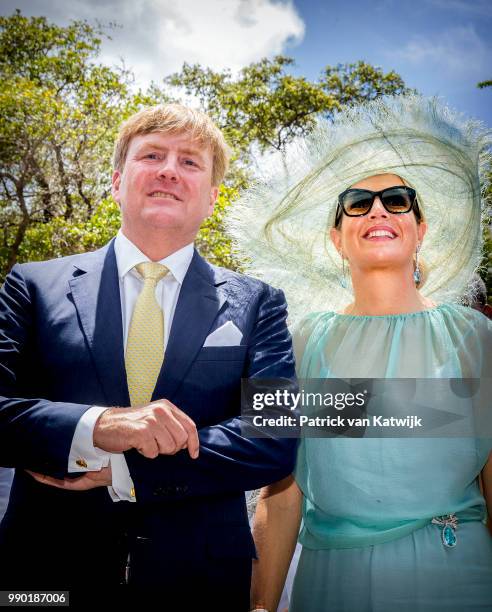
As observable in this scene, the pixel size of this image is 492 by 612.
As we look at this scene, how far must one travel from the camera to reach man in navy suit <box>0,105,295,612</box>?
168 cm

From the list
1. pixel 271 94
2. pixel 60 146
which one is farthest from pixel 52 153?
pixel 271 94

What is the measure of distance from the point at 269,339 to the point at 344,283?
0.90 meters

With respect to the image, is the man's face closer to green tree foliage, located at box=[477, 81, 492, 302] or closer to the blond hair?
the blond hair

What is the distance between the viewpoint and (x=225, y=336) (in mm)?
1983

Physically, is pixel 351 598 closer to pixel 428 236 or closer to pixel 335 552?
pixel 335 552

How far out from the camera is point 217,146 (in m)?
2.35

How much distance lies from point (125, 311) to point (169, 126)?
0.77 metres

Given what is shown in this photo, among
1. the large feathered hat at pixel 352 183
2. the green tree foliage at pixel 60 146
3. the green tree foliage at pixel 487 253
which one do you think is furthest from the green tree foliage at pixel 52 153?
the large feathered hat at pixel 352 183

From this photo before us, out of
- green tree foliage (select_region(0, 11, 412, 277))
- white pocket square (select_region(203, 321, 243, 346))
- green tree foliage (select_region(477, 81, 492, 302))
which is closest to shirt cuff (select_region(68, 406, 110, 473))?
white pocket square (select_region(203, 321, 243, 346))

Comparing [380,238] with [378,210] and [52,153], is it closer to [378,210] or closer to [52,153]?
[378,210]

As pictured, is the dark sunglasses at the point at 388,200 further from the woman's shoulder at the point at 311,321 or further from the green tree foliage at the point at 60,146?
the green tree foliage at the point at 60,146

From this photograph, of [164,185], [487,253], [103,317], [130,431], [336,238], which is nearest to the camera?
[130,431]

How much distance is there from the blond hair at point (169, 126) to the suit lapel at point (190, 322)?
0.51m

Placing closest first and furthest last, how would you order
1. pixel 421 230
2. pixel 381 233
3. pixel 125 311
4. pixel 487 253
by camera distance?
pixel 125 311
pixel 381 233
pixel 421 230
pixel 487 253
